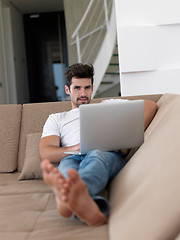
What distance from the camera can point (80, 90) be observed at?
199cm

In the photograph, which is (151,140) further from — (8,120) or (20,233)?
(8,120)

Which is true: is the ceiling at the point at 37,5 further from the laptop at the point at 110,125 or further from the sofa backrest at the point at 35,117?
the laptop at the point at 110,125

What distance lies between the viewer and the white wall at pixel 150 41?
3256mm

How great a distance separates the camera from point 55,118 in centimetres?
196

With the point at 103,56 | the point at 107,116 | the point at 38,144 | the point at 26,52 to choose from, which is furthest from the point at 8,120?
the point at 26,52

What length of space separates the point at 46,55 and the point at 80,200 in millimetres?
8863

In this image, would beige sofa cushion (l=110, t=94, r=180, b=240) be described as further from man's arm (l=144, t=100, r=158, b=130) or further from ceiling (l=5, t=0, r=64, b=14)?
ceiling (l=5, t=0, r=64, b=14)

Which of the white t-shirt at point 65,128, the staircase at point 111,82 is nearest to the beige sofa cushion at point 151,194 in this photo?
the white t-shirt at point 65,128

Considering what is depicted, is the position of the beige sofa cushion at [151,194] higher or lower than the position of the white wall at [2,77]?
lower

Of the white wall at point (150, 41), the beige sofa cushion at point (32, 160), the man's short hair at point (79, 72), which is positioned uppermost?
the white wall at point (150, 41)

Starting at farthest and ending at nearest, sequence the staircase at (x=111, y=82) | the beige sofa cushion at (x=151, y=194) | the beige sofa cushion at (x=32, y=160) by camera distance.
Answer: the staircase at (x=111, y=82), the beige sofa cushion at (x=32, y=160), the beige sofa cushion at (x=151, y=194)

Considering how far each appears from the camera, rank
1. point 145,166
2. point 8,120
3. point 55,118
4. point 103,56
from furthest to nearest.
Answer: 1. point 103,56
2. point 8,120
3. point 55,118
4. point 145,166

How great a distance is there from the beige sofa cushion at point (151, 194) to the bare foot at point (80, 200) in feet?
0.23

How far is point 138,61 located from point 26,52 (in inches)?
259
